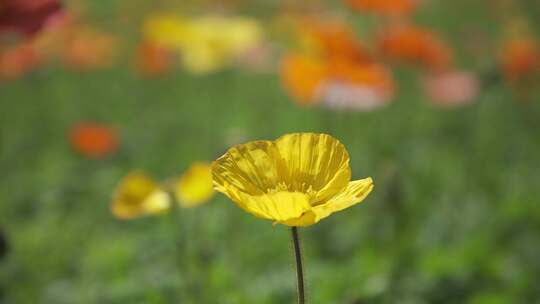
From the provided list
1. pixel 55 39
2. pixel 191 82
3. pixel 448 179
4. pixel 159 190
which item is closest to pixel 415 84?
pixel 191 82

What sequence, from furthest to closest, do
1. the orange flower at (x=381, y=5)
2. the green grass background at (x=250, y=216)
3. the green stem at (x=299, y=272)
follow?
the orange flower at (x=381, y=5) < the green grass background at (x=250, y=216) < the green stem at (x=299, y=272)

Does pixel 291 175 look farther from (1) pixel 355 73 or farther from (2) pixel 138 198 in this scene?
(1) pixel 355 73

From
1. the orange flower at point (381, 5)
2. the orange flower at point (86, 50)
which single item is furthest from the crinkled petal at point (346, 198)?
the orange flower at point (86, 50)

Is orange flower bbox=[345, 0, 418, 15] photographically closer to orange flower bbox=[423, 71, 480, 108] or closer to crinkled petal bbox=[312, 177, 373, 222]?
orange flower bbox=[423, 71, 480, 108]

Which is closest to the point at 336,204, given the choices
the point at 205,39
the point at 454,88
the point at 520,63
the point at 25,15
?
the point at 25,15

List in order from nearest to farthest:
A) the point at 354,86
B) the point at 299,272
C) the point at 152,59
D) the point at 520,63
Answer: the point at 299,272, the point at 354,86, the point at 520,63, the point at 152,59

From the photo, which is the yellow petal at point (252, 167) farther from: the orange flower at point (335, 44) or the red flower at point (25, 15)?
the orange flower at point (335, 44)
